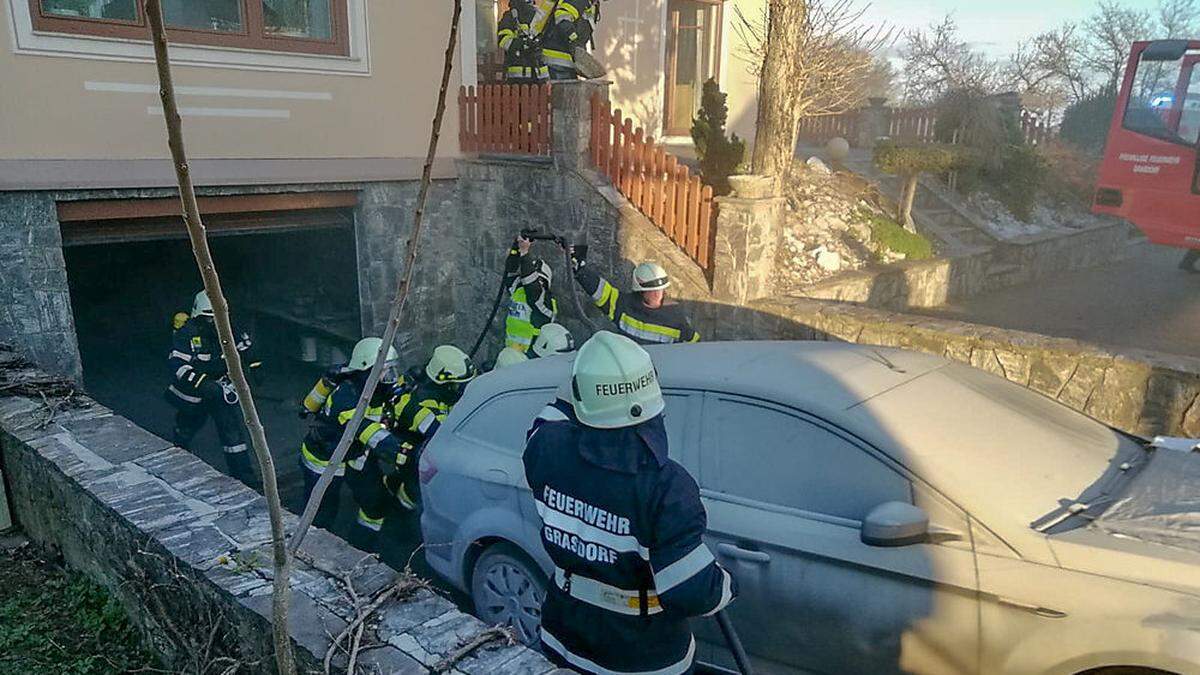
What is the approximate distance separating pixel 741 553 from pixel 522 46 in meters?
7.26

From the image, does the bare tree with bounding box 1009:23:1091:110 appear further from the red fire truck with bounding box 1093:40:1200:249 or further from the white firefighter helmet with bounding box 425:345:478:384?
the white firefighter helmet with bounding box 425:345:478:384

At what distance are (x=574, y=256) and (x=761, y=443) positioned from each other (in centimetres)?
391

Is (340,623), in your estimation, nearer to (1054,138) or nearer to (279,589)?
(279,589)

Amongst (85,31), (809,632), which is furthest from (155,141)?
(809,632)

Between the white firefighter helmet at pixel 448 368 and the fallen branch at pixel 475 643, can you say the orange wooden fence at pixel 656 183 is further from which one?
the fallen branch at pixel 475 643

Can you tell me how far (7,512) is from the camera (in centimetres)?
416

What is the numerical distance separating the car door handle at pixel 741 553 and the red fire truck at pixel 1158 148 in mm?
9174

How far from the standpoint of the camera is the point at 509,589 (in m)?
3.66

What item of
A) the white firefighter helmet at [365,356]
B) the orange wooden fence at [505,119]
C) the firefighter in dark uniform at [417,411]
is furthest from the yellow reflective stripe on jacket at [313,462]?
the orange wooden fence at [505,119]

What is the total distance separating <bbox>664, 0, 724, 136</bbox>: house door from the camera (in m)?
13.4

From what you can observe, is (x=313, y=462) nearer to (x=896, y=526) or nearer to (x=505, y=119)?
(x=896, y=526)

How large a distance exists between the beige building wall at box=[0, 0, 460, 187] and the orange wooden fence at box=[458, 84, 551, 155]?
187mm

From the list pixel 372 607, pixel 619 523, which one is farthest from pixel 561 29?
pixel 372 607

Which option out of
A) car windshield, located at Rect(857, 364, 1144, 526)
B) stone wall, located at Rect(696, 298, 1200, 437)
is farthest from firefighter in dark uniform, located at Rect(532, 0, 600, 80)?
car windshield, located at Rect(857, 364, 1144, 526)
